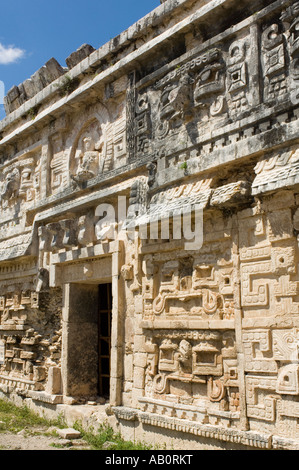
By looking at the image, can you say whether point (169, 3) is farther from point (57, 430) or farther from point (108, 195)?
point (57, 430)

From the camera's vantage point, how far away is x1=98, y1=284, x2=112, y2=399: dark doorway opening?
7092mm

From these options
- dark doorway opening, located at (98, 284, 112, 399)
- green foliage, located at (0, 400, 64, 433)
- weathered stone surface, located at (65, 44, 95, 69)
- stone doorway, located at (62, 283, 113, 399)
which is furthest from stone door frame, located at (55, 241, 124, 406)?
weathered stone surface, located at (65, 44, 95, 69)

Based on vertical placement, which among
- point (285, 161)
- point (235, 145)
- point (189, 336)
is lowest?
point (189, 336)

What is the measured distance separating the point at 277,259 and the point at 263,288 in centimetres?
30

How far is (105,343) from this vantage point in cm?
724

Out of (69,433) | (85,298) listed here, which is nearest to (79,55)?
(85,298)

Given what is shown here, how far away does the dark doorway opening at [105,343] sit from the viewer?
7092 mm

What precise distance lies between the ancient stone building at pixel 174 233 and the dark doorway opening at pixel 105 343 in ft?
0.10

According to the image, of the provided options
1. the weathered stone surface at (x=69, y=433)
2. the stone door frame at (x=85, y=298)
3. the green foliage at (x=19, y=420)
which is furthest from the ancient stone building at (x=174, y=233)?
the weathered stone surface at (x=69, y=433)

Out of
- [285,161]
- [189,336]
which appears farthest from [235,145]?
[189,336]

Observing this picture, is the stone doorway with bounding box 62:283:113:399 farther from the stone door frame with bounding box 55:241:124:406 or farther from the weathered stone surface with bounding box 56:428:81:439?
the weathered stone surface with bounding box 56:428:81:439

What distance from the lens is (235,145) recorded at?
4.69m

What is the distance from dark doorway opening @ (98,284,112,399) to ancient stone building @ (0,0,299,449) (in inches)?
1.2

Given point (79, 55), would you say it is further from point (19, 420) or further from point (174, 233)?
point (19, 420)
